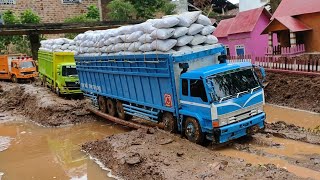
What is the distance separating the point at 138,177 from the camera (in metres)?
7.75

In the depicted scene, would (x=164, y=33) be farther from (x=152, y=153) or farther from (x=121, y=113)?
(x=121, y=113)

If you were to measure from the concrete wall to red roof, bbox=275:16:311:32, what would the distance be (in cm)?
2489

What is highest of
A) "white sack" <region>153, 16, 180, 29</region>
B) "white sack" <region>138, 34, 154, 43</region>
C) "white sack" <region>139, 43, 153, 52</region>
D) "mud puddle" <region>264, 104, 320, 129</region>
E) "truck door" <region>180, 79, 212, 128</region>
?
"white sack" <region>153, 16, 180, 29</region>

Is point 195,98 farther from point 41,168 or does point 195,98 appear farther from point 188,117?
point 41,168

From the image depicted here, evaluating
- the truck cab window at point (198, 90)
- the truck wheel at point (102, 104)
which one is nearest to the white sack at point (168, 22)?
the truck cab window at point (198, 90)

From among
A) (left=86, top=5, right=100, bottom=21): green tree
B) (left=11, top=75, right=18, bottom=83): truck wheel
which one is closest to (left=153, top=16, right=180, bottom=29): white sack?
(left=11, top=75, right=18, bottom=83): truck wheel

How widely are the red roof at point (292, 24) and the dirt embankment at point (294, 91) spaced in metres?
3.06

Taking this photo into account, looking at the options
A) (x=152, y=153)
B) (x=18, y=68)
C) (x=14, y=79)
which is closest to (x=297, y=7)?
(x=152, y=153)

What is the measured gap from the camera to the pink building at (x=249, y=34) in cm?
2115

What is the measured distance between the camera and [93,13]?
37.8 m

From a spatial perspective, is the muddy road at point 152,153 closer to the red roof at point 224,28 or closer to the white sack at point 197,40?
the white sack at point 197,40

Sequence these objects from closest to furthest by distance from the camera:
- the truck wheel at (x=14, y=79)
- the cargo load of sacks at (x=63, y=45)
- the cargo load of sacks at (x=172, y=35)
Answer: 1. the cargo load of sacks at (x=172, y=35)
2. the cargo load of sacks at (x=63, y=45)
3. the truck wheel at (x=14, y=79)

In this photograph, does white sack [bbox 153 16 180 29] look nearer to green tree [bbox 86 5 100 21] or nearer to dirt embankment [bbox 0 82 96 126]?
dirt embankment [bbox 0 82 96 126]

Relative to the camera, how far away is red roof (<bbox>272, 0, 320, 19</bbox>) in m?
18.6
